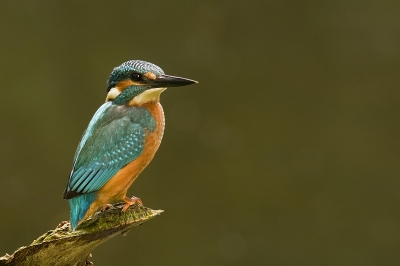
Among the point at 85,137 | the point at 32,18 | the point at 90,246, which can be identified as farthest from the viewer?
the point at 32,18

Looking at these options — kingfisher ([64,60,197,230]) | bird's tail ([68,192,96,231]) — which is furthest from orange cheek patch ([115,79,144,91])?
bird's tail ([68,192,96,231])

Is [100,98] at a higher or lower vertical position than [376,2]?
lower

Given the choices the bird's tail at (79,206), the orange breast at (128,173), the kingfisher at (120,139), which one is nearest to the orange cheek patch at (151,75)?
the kingfisher at (120,139)

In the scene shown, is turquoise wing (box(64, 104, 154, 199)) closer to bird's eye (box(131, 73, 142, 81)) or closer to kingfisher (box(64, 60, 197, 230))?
kingfisher (box(64, 60, 197, 230))

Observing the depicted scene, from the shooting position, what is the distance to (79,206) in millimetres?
1623

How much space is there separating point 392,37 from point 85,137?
2.59 m

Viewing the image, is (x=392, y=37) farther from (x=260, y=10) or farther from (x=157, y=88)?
(x=157, y=88)

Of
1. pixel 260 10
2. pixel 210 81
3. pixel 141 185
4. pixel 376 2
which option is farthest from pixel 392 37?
pixel 141 185

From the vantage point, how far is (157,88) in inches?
67.0

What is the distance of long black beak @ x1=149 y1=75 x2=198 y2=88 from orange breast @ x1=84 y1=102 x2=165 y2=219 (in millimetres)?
100

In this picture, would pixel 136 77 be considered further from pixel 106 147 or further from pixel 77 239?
pixel 77 239

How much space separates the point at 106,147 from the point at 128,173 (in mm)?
104

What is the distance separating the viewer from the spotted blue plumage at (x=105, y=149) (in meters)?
1.64

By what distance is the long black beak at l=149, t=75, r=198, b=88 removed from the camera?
65.5 inches
